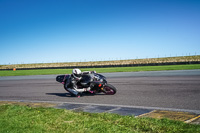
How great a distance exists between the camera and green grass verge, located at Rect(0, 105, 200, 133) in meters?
3.95

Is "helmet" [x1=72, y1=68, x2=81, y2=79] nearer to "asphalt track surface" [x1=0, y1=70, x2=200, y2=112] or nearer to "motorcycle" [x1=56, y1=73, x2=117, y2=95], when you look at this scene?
"motorcycle" [x1=56, y1=73, x2=117, y2=95]

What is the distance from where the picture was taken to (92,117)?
496 cm

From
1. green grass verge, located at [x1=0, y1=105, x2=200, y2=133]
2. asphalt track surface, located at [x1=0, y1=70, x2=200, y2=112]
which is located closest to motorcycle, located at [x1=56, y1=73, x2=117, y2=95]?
asphalt track surface, located at [x1=0, y1=70, x2=200, y2=112]

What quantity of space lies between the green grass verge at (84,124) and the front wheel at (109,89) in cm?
389

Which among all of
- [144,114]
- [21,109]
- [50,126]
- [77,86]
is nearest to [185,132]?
[144,114]

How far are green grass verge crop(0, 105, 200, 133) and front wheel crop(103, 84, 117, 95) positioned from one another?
12.8ft

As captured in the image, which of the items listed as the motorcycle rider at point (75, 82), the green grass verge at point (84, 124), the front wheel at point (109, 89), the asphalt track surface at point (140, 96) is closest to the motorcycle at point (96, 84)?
the front wheel at point (109, 89)

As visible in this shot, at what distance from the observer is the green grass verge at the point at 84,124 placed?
395 cm

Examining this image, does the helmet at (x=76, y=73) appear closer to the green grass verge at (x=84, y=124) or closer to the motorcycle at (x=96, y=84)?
the motorcycle at (x=96, y=84)

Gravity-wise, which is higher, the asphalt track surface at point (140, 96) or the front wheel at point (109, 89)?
the front wheel at point (109, 89)

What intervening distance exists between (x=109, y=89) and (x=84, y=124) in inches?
193

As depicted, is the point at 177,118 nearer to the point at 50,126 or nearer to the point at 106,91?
the point at 50,126

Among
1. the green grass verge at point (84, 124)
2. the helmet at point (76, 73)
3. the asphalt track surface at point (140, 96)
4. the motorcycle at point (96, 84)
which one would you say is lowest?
the asphalt track surface at point (140, 96)

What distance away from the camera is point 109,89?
30.2ft
